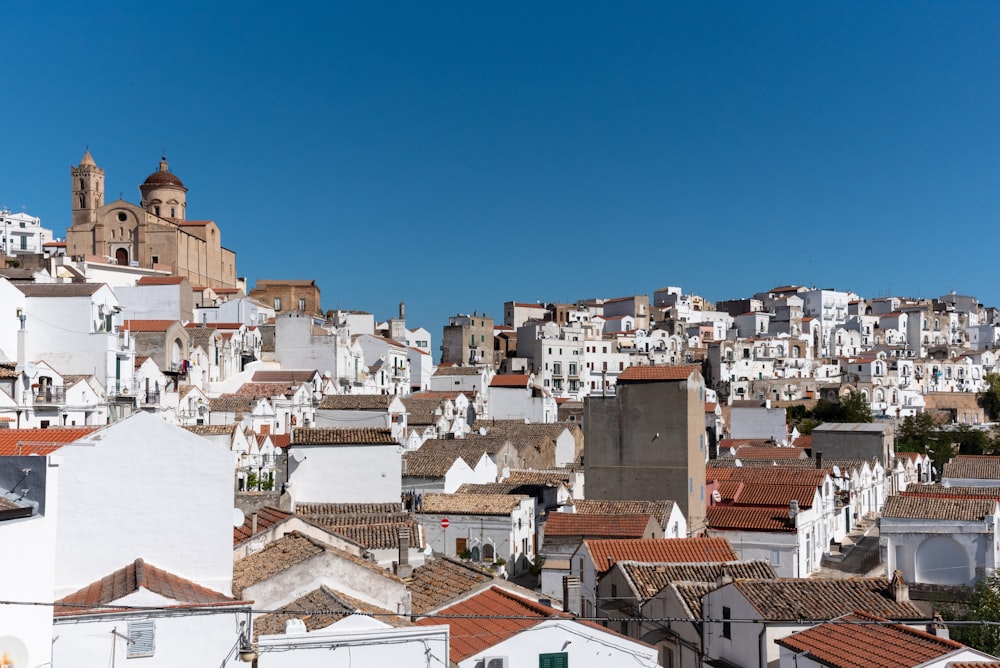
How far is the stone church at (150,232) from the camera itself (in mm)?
80125

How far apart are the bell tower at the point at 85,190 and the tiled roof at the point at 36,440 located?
76766 millimetres

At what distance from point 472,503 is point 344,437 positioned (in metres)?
6.71

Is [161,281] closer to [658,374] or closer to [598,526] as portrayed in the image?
[658,374]

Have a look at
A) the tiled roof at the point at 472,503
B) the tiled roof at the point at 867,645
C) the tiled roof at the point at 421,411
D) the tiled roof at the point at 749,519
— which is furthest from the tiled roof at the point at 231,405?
the tiled roof at the point at 867,645

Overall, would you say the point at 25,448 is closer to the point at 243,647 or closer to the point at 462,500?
the point at 243,647

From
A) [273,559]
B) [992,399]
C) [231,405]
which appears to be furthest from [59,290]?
[992,399]

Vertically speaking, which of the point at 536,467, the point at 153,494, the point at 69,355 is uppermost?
the point at 69,355

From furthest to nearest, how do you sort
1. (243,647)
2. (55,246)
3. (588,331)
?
(588,331), (55,246), (243,647)

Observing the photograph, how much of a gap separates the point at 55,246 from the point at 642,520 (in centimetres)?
6807

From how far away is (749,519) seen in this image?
3484 centimetres

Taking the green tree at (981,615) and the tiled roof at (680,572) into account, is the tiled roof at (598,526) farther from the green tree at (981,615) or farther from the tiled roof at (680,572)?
the green tree at (981,615)

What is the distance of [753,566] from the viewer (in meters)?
24.8

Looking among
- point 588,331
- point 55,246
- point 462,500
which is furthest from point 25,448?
point 588,331

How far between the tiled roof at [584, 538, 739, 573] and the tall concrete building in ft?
21.8
